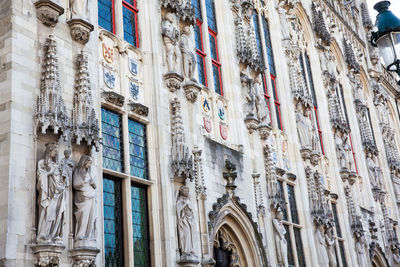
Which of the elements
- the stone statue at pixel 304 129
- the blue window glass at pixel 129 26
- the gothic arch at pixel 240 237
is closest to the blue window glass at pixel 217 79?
the gothic arch at pixel 240 237

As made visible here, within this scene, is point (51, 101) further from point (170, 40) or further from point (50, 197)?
point (170, 40)

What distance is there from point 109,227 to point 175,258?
6.82 ft

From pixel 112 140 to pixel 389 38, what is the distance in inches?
265

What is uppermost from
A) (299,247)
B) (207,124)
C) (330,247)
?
(207,124)

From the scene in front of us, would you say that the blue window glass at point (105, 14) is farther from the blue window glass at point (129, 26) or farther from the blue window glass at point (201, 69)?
the blue window glass at point (201, 69)

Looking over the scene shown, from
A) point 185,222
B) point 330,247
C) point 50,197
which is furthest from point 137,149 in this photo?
point 330,247

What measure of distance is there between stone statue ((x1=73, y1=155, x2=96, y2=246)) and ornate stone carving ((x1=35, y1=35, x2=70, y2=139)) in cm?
79

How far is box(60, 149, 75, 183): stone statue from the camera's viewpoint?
35.9 ft

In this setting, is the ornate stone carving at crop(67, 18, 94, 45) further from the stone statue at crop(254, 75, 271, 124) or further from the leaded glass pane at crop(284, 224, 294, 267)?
the leaded glass pane at crop(284, 224, 294, 267)

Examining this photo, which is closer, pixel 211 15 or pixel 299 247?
pixel 211 15

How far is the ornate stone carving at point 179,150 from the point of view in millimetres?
14516

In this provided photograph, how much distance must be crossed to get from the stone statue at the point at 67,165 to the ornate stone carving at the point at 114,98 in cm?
240

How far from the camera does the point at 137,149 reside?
14.3m

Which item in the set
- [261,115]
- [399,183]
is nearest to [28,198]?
[261,115]
